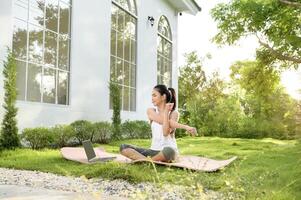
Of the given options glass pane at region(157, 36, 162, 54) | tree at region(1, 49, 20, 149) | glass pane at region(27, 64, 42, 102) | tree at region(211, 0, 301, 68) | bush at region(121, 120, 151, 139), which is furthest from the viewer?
glass pane at region(157, 36, 162, 54)

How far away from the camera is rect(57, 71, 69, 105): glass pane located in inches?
403

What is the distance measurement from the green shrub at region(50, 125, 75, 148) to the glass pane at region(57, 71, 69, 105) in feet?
3.52

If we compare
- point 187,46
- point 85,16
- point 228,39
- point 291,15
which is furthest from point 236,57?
point 85,16

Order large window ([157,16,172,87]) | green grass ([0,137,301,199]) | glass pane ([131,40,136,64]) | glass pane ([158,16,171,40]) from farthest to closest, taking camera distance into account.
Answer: glass pane ([158,16,171,40]) → large window ([157,16,172,87]) → glass pane ([131,40,136,64]) → green grass ([0,137,301,199])

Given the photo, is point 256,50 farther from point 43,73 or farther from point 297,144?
point 297,144

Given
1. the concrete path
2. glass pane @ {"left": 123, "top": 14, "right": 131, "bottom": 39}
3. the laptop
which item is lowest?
the concrete path

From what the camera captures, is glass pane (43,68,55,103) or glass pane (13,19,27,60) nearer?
glass pane (13,19,27,60)

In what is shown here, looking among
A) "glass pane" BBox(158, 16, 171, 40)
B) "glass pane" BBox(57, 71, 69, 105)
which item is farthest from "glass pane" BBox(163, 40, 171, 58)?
"glass pane" BBox(57, 71, 69, 105)

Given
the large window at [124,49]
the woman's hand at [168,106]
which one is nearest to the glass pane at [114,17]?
the large window at [124,49]

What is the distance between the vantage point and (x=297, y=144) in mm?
3383

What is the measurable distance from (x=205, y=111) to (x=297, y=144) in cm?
1731

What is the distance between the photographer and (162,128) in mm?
6141

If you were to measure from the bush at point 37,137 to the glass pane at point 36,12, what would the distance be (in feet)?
7.63

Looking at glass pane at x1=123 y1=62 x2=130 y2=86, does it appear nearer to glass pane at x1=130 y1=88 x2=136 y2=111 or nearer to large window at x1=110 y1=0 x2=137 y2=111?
large window at x1=110 y1=0 x2=137 y2=111
